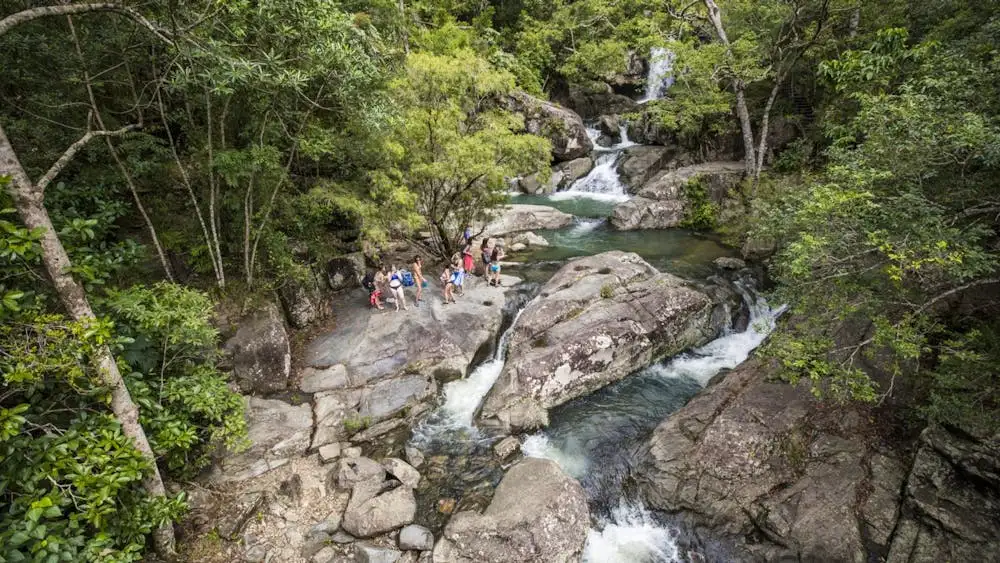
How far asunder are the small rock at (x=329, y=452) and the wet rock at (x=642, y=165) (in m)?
25.7

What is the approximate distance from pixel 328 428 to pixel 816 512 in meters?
10.1

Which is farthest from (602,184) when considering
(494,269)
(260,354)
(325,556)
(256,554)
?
(256,554)

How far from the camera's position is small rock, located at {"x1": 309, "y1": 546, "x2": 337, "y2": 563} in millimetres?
7381

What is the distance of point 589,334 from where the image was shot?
12461 mm

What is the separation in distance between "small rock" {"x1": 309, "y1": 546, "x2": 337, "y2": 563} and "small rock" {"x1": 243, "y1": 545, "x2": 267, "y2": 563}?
85 centimetres

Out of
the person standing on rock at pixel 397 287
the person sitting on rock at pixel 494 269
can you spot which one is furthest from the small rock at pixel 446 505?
the person sitting on rock at pixel 494 269

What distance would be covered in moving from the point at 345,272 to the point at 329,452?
7.52 meters

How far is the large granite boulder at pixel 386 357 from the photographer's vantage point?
1080 centimetres

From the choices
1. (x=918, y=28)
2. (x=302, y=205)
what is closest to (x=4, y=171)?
(x=302, y=205)

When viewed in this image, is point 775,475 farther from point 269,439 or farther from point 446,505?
point 269,439

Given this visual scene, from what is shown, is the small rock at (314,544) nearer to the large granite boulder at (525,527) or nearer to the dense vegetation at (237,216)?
the large granite boulder at (525,527)

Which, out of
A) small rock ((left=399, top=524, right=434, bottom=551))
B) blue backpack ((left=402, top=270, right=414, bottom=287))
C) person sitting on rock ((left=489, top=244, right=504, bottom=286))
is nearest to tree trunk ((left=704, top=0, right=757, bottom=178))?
person sitting on rock ((left=489, top=244, right=504, bottom=286))

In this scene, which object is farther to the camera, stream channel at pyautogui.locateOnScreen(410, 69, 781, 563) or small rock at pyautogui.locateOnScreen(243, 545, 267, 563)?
stream channel at pyautogui.locateOnScreen(410, 69, 781, 563)

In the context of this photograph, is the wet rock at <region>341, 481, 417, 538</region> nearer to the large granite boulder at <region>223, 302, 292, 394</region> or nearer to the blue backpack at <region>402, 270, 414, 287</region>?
the large granite boulder at <region>223, 302, 292, 394</region>
